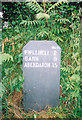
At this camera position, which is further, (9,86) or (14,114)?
(9,86)

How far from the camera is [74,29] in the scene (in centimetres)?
314

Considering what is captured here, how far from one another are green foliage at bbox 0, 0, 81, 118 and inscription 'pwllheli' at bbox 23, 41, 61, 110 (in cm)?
34

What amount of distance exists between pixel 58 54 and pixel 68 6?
1.36 m

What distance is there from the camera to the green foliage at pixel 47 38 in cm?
291

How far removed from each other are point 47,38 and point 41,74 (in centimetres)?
101

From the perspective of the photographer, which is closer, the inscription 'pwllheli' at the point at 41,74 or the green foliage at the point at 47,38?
the inscription 'pwllheli' at the point at 41,74

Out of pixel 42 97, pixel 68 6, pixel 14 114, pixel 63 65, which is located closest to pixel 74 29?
pixel 68 6

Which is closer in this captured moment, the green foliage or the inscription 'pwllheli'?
the inscription 'pwllheli'

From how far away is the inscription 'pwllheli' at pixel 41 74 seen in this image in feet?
8.26

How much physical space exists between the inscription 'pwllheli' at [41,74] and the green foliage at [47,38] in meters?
0.34

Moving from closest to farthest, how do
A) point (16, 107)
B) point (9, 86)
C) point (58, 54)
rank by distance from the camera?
point (58, 54), point (16, 107), point (9, 86)

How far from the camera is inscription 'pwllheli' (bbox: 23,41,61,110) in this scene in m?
2.52

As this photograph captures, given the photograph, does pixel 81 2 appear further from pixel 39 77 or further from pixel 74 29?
pixel 39 77

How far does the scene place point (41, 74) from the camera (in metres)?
2.60
